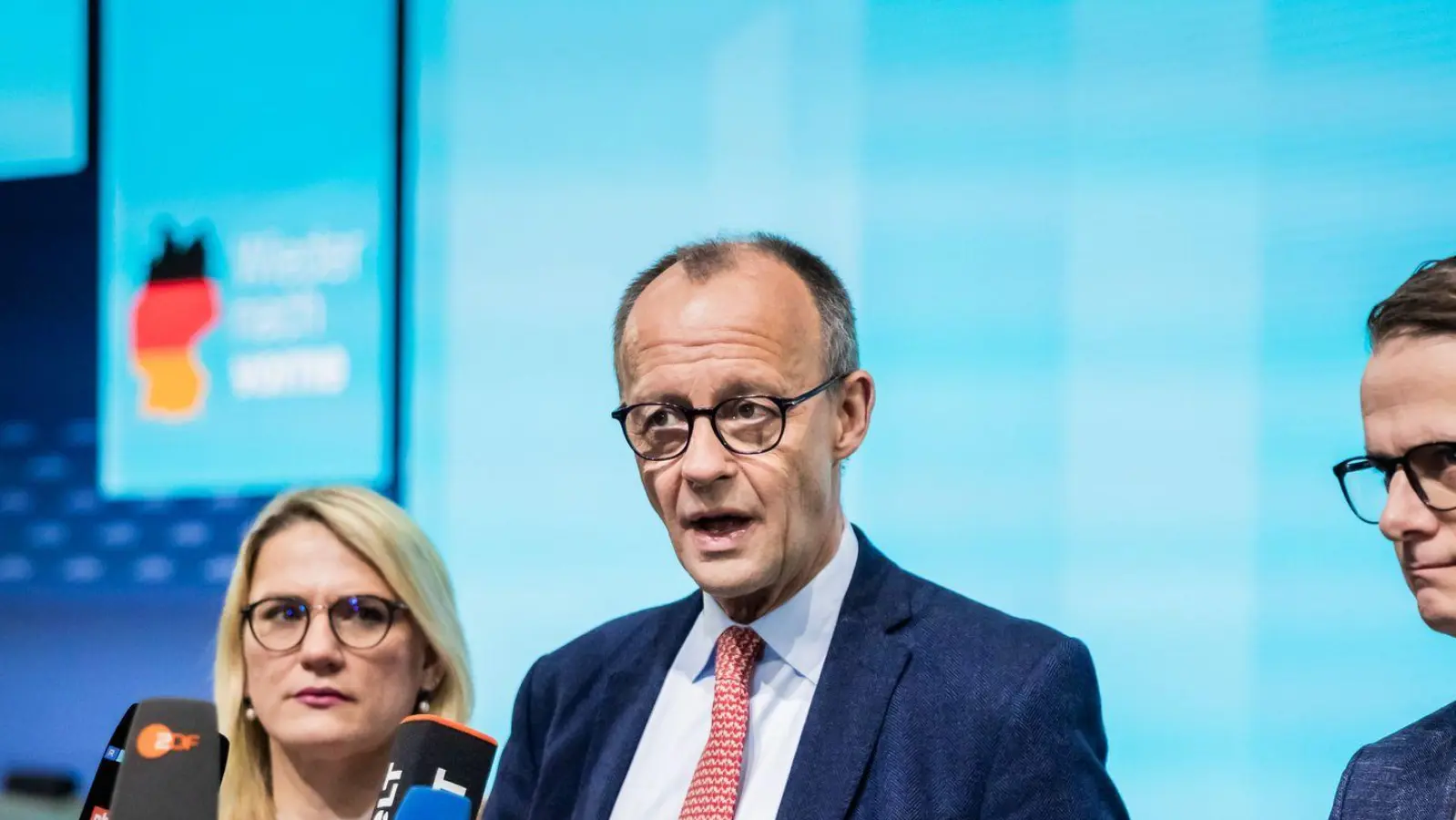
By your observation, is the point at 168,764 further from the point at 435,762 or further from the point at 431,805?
the point at 435,762

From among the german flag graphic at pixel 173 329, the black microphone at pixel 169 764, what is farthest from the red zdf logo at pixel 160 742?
the german flag graphic at pixel 173 329

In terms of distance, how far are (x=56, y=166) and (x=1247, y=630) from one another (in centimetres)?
410

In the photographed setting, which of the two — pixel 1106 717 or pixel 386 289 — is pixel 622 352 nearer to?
pixel 1106 717

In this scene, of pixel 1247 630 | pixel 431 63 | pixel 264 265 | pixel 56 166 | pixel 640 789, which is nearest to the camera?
pixel 640 789

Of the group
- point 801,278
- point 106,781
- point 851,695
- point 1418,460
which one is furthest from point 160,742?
point 1418,460

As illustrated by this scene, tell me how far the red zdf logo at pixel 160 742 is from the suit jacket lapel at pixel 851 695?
0.88 meters

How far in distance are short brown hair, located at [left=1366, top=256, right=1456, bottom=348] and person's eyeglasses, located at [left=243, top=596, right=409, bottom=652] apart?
6.29ft

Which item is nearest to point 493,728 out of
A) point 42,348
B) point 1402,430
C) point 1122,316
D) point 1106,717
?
point 1106,717

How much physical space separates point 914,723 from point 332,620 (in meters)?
1.30

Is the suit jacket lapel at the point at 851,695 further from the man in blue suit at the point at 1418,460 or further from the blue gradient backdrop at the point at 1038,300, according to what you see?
the blue gradient backdrop at the point at 1038,300

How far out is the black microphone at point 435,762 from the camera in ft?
6.02

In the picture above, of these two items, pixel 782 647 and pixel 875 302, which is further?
pixel 875 302

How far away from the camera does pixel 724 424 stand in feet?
7.41

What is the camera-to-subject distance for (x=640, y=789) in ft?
7.57
